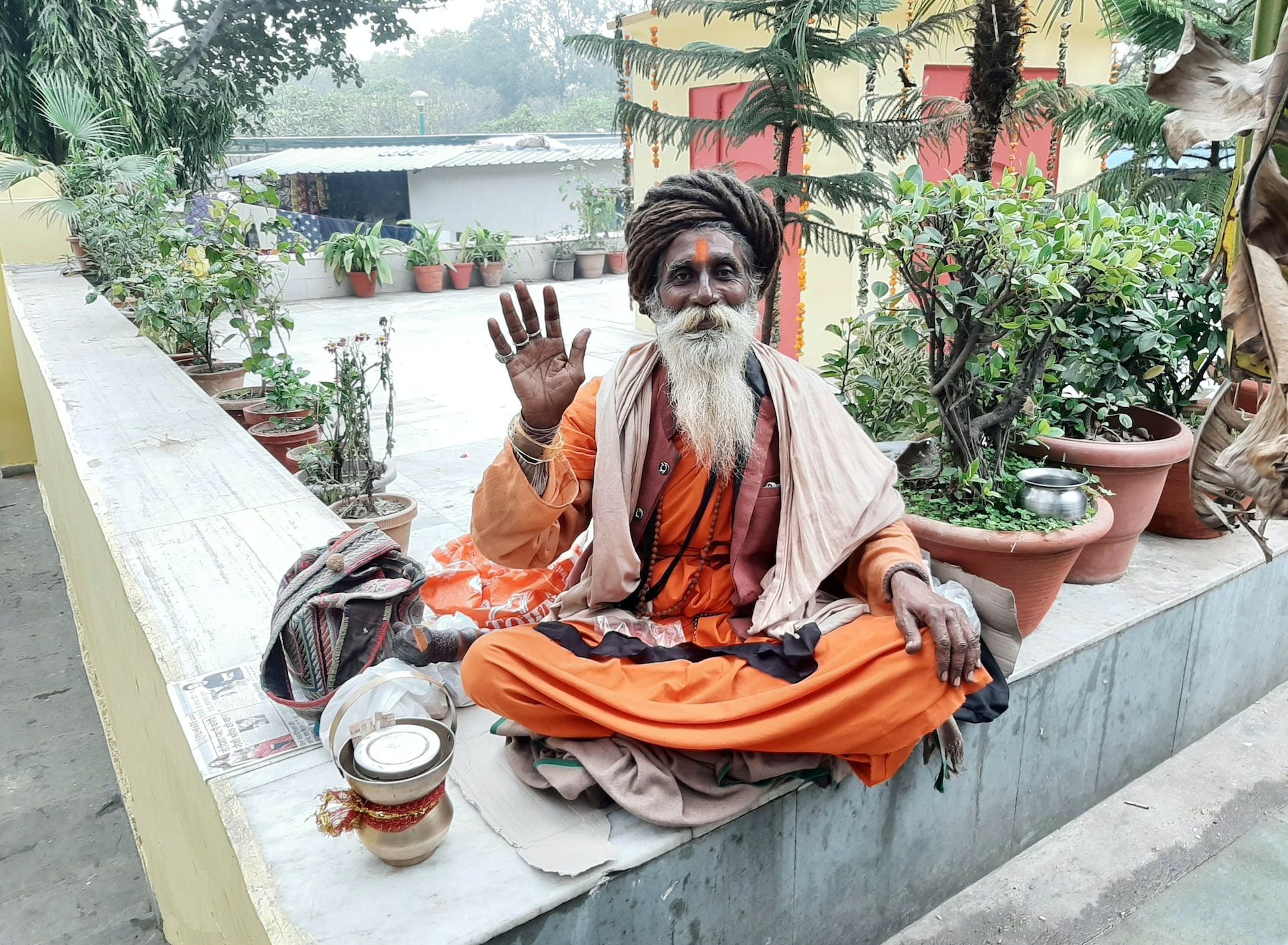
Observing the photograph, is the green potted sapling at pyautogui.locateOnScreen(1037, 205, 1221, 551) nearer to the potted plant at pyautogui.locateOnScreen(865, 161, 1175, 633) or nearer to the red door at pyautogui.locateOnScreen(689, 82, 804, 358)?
Answer: the potted plant at pyautogui.locateOnScreen(865, 161, 1175, 633)

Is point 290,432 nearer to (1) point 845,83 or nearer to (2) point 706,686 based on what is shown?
(2) point 706,686

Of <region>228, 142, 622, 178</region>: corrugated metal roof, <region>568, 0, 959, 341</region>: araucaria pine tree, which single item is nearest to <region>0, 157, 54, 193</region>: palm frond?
<region>568, 0, 959, 341</region>: araucaria pine tree

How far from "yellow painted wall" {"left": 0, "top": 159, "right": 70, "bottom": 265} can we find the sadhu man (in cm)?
1156

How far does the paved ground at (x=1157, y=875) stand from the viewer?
255 cm

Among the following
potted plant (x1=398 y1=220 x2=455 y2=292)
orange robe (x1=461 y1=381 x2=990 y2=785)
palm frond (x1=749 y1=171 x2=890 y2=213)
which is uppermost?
palm frond (x1=749 y1=171 x2=890 y2=213)

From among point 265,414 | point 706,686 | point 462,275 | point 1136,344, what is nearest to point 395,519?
point 265,414

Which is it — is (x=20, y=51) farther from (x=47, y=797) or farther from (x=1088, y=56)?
(x=1088, y=56)

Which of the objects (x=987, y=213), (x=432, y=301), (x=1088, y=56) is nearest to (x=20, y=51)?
(x=432, y=301)

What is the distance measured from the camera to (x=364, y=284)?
14539 millimetres

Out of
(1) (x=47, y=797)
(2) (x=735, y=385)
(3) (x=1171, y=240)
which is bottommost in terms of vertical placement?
(1) (x=47, y=797)

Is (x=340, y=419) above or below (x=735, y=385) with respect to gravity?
below

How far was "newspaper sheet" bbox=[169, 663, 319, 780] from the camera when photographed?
222 cm

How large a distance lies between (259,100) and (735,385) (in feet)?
65.7

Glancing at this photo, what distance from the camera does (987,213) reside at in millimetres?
2814
